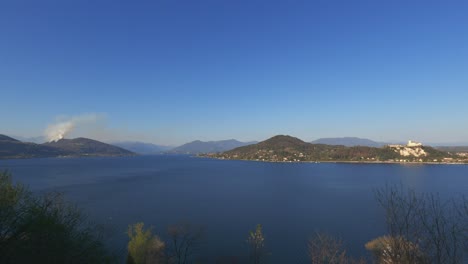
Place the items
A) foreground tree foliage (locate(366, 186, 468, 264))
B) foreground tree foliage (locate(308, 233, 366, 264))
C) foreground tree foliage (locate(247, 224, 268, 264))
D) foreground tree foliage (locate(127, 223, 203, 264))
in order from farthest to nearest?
1. foreground tree foliage (locate(247, 224, 268, 264))
2. foreground tree foliage (locate(308, 233, 366, 264))
3. foreground tree foliage (locate(127, 223, 203, 264))
4. foreground tree foliage (locate(366, 186, 468, 264))

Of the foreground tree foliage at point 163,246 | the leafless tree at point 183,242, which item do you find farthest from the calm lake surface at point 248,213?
the foreground tree foliage at point 163,246

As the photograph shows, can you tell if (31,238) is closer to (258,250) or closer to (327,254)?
(327,254)

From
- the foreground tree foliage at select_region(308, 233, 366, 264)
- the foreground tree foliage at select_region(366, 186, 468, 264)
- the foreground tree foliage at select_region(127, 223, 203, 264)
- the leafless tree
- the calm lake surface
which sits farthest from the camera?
the calm lake surface

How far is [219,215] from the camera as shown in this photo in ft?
192

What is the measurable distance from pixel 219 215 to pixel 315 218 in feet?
65.5

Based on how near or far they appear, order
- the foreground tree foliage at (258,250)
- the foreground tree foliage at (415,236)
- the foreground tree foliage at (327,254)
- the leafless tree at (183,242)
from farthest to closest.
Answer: the leafless tree at (183,242) → the foreground tree foliage at (258,250) → the foreground tree foliage at (327,254) → the foreground tree foliage at (415,236)

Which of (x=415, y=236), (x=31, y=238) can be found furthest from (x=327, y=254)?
(x=31, y=238)

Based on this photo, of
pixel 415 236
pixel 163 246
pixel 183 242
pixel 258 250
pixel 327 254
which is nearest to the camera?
pixel 415 236

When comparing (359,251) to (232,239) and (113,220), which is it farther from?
(113,220)

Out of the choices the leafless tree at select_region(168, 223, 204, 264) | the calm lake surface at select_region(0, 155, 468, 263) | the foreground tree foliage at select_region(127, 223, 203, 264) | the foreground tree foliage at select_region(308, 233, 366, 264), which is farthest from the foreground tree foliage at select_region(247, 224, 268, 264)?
Result: the leafless tree at select_region(168, 223, 204, 264)

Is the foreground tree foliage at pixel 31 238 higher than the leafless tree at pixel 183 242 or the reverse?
higher

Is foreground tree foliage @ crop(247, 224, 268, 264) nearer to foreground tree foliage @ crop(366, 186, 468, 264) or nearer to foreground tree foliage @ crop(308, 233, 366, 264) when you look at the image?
foreground tree foliage @ crop(308, 233, 366, 264)

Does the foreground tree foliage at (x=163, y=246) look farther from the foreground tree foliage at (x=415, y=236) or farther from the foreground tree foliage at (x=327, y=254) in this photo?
the foreground tree foliage at (x=415, y=236)

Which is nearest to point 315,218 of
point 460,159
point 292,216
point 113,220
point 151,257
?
point 292,216
